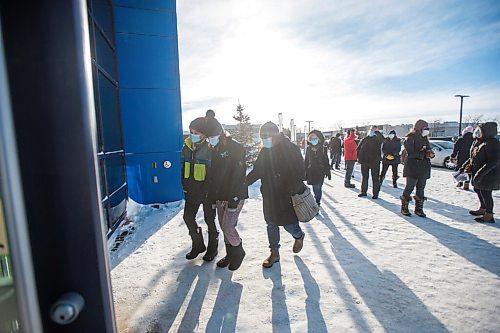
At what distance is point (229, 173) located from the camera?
317cm

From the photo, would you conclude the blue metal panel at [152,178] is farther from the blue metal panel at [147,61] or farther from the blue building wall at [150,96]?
the blue metal panel at [147,61]

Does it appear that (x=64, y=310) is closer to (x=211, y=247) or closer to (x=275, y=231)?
(x=275, y=231)

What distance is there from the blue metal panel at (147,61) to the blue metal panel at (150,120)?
20cm

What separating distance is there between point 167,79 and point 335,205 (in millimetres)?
5033

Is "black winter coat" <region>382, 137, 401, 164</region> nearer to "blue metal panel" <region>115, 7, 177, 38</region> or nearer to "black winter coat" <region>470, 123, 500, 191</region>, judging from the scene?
"black winter coat" <region>470, 123, 500, 191</region>

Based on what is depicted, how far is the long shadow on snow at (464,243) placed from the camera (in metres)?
3.33

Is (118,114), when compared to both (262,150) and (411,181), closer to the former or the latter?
(262,150)

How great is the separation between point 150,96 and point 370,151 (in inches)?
215

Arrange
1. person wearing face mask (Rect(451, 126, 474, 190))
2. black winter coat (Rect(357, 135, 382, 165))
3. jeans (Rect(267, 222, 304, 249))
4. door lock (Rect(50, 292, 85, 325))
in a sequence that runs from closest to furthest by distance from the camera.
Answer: door lock (Rect(50, 292, 85, 325)) < jeans (Rect(267, 222, 304, 249)) < black winter coat (Rect(357, 135, 382, 165)) < person wearing face mask (Rect(451, 126, 474, 190))

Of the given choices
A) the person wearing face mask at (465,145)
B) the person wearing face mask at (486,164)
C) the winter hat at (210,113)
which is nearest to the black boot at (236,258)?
the winter hat at (210,113)

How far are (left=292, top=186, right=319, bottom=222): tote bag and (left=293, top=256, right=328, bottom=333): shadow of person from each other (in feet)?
2.06

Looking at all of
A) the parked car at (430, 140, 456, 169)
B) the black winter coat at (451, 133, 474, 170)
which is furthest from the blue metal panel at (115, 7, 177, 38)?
the parked car at (430, 140, 456, 169)

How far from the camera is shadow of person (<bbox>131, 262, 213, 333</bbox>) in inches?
93.7

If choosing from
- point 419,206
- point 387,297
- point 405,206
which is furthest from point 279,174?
point 419,206
